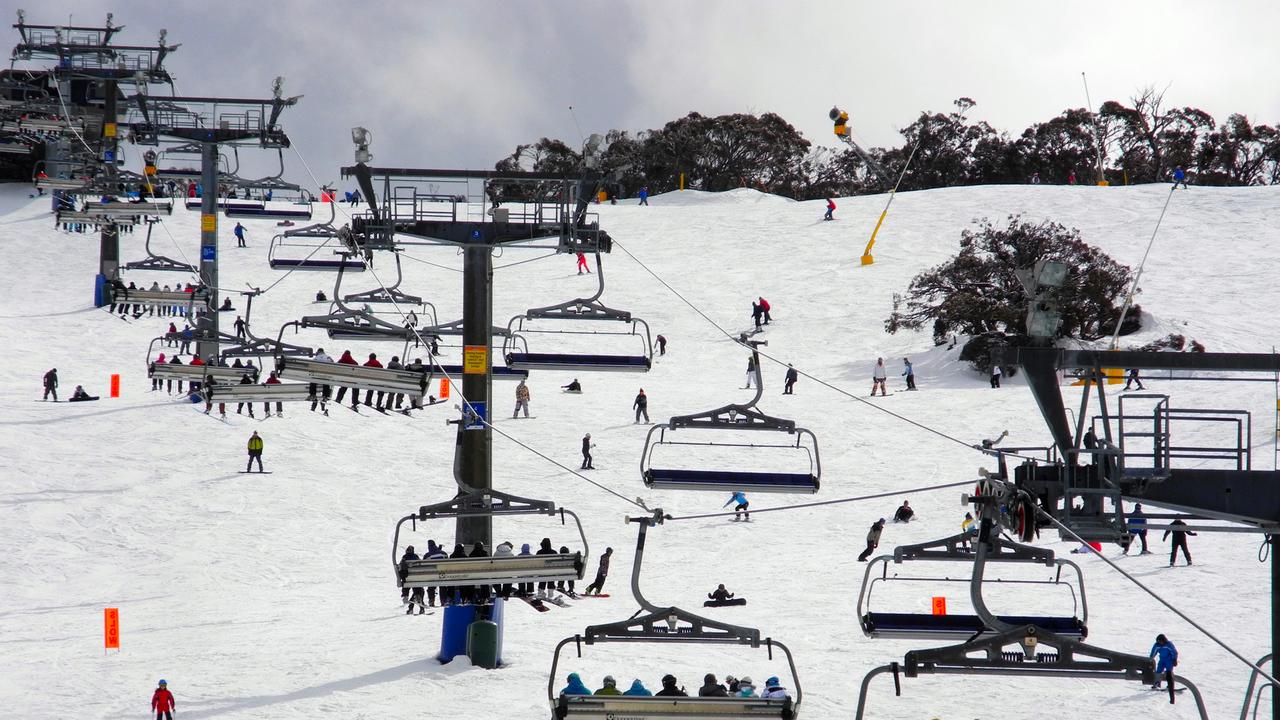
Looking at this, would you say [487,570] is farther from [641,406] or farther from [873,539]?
[641,406]

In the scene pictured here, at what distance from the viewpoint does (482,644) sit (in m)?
18.0

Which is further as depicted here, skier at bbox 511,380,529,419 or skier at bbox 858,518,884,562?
skier at bbox 511,380,529,419

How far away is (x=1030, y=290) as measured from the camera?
10.3m

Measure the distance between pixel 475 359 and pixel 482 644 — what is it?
13.6ft

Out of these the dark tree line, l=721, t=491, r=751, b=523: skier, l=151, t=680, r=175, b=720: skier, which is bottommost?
l=151, t=680, r=175, b=720: skier

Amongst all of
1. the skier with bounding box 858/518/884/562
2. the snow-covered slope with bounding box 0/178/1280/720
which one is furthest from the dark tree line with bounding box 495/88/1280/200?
A: the skier with bounding box 858/518/884/562

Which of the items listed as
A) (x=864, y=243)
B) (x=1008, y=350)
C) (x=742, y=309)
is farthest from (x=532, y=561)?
(x=864, y=243)

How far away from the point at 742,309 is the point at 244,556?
93.6 feet

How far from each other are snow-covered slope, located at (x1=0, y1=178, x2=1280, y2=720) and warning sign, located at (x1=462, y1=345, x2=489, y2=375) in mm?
4324

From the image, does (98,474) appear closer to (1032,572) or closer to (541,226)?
(541,226)

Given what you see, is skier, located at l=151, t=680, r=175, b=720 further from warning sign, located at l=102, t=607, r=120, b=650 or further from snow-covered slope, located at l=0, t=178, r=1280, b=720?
warning sign, located at l=102, t=607, r=120, b=650

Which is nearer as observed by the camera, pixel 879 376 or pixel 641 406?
pixel 641 406

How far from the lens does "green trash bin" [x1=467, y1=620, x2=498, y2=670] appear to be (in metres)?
18.0

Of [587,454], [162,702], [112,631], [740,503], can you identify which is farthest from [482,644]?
[587,454]
